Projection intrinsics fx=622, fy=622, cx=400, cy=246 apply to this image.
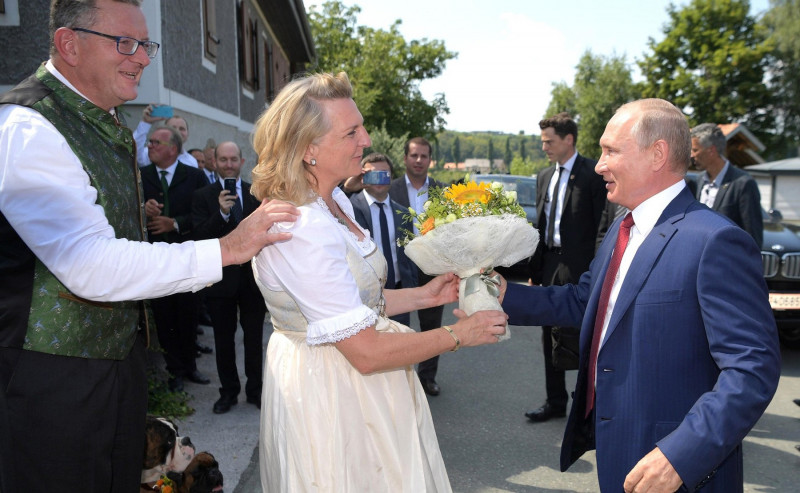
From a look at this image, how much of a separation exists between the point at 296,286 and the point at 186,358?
453cm

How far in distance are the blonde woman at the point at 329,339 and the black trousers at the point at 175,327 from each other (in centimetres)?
393

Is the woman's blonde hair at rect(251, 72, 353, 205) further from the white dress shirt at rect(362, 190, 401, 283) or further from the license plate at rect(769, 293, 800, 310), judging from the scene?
the license plate at rect(769, 293, 800, 310)

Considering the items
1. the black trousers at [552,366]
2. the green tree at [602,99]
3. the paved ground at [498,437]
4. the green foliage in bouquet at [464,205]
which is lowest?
the paved ground at [498,437]

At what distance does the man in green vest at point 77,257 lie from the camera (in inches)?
72.1

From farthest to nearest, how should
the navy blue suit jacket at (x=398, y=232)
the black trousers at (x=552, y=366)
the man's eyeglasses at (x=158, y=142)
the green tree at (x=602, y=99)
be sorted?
the green tree at (x=602, y=99) < the man's eyeglasses at (x=158, y=142) < the navy blue suit jacket at (x=398, y=232) < the black trousers at (x=552, y=366)

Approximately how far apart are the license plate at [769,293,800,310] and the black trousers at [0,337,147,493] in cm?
691

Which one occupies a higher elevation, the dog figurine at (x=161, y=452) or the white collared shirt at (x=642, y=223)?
the white collared shirt at (x=642, y=223)

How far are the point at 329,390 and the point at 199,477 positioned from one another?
169cm

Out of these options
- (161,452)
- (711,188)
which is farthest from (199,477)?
(711,188)

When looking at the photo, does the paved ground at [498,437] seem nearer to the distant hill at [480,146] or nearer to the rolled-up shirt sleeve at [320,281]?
the rolled-up shirt sleeve at [320,281]

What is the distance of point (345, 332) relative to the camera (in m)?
2.03

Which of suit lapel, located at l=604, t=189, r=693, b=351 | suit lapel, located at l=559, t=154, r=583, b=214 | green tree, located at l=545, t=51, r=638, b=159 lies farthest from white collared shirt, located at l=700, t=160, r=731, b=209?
green tree, located at l=545, t=51, r=638, b=159

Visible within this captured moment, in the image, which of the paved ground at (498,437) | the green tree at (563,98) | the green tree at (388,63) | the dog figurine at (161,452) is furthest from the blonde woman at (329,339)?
the green tree at (563,98)

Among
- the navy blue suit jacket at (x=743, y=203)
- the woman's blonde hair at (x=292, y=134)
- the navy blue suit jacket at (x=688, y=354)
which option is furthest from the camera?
the navy blue suit jacket at (x=743, y=203)
